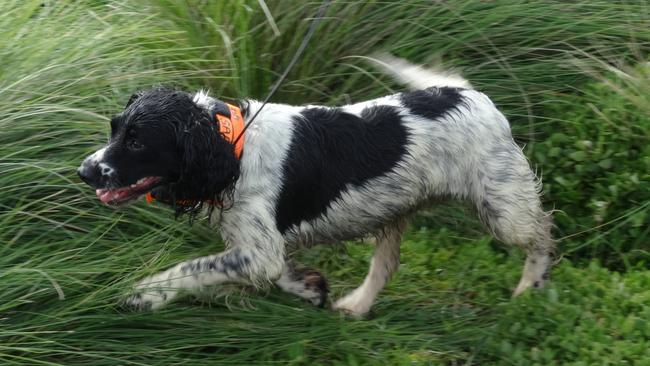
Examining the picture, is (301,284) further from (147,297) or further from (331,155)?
(147,297)

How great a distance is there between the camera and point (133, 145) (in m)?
4.05

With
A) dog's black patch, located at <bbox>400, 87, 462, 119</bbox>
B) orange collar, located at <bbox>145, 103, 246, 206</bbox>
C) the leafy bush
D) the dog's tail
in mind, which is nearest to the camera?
orange collar, located at <bbox>145, 103, 246, 206</bbox>

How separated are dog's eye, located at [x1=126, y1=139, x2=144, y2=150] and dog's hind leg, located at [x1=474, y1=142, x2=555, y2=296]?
5.08ft

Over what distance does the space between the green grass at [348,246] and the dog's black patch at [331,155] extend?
0.47 m

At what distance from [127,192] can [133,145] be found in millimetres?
188

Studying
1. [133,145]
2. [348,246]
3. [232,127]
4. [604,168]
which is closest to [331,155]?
[232,127]

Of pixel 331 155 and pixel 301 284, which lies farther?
pixel 301 284

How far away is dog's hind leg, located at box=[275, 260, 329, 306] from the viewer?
15.6 feet

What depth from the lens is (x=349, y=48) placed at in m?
5.86

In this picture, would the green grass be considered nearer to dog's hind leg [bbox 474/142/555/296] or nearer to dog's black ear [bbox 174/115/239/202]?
dog's hind leg [bbox 474/142/555/296]

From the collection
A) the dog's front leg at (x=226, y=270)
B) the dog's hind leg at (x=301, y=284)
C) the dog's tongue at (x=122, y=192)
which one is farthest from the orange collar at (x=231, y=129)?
→ the dog's hind leg at (x=301, y=284)

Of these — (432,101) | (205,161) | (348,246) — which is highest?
(205,161)

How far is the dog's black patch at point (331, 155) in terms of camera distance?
14.4 ft

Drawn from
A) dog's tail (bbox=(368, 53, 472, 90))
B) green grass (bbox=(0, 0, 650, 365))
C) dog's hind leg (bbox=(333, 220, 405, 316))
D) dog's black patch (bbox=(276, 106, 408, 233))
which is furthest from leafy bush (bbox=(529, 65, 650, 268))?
dog's black patch (bbox=(276, 106, 408, 233))
